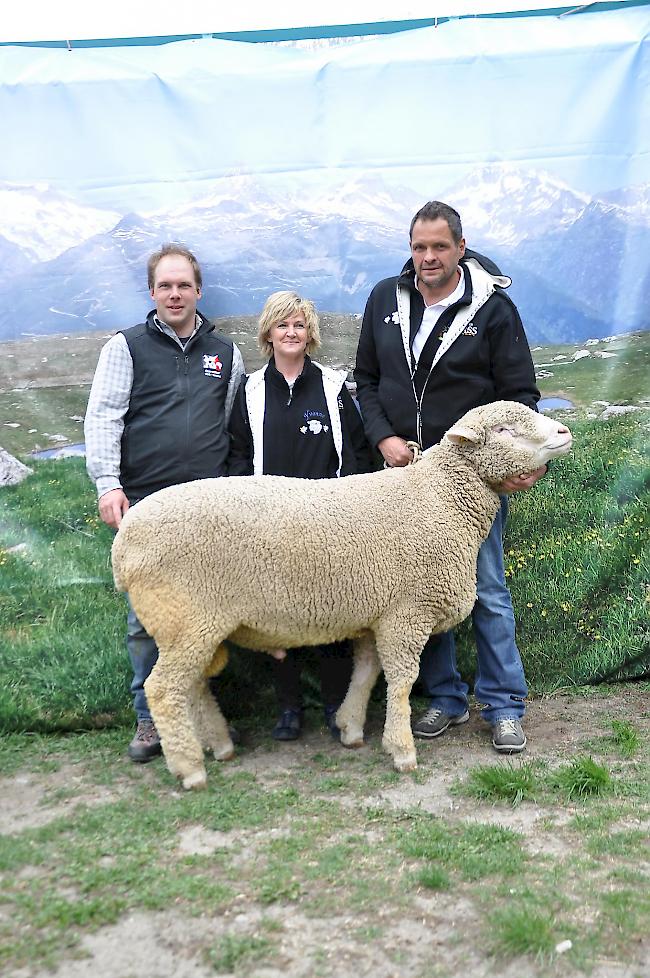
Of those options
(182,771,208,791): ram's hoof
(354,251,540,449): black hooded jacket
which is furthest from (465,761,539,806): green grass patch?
(354,251,540,449): black hooded jacket

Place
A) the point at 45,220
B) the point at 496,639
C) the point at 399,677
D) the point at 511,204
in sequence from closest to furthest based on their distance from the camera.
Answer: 1. the point at 399,677
2. the point at 496,639
3. the point at 45,220
4. the point at 511,204

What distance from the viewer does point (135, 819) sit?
131 inches

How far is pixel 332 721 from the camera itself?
167 inches

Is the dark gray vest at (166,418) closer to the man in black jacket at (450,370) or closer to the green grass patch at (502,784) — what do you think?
the man in black jacket at (450,370)

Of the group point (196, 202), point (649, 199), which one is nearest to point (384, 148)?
point (196, 202)

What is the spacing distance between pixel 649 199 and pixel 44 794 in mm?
4342

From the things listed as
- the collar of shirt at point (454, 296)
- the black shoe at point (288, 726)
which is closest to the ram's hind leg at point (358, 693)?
the black shoe at point (288, 726)

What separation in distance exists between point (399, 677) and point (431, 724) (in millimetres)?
561

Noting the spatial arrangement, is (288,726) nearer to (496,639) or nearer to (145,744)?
(145,744)

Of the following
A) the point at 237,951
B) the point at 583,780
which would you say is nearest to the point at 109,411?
the point at 237,951

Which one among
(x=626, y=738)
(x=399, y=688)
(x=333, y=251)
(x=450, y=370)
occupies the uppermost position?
(x=333, y=251)

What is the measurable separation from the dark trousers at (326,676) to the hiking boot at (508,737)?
778mm

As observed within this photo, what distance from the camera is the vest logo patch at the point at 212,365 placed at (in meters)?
4.00

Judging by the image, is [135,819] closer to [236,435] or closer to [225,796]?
[225,796]
